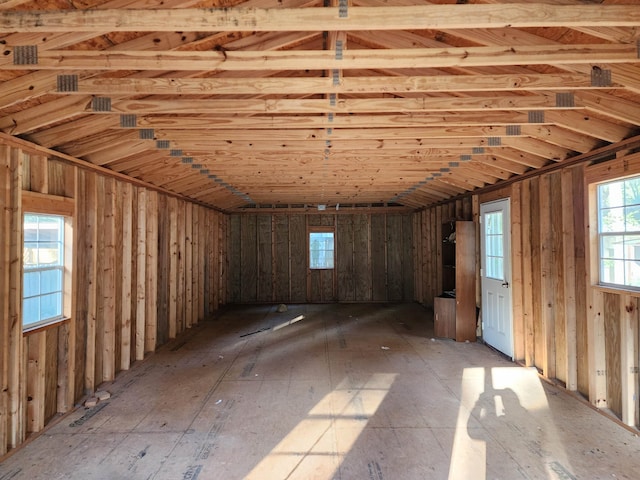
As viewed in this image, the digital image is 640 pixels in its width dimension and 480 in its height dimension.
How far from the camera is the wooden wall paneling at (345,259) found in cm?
1009

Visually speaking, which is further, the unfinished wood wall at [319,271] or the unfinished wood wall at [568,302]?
the unfinished wood wall at [319,271]

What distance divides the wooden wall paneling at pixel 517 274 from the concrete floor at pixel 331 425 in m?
0.33

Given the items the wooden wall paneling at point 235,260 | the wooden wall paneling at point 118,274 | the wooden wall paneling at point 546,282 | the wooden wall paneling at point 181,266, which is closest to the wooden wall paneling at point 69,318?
the wooden wall paneling at point 118,274

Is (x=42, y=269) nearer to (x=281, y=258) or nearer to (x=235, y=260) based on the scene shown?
(x=235, y=260)

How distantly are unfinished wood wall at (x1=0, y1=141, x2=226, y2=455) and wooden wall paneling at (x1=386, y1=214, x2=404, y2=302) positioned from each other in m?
5.43

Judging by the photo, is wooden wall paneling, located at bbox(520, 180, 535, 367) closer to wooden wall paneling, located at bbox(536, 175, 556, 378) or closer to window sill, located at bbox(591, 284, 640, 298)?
wooden wall paneling, located at bbox(536, 175, 556, 378)

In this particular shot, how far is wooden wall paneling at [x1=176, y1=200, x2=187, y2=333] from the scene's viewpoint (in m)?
6.64

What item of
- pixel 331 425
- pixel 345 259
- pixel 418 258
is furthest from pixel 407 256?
pixel 331 425

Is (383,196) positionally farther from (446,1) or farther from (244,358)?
(446,1)

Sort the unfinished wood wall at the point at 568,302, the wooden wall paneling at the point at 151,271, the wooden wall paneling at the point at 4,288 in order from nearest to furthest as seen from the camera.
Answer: the wooden wall paneling at the point at 4,288, the unfinished wood wall at the point at 568,302, the wooden wall paneling at the point at 151,271

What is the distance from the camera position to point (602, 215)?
12.0ft

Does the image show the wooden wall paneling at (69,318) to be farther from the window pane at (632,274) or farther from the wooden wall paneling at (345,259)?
the wooden wall paneling at (345,259)

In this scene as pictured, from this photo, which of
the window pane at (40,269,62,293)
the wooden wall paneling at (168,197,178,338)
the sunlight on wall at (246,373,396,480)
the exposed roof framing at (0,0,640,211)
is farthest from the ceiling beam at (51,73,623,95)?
the wooden wall paneling at (168,197,178,338)

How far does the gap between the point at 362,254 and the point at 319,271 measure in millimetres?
1320
